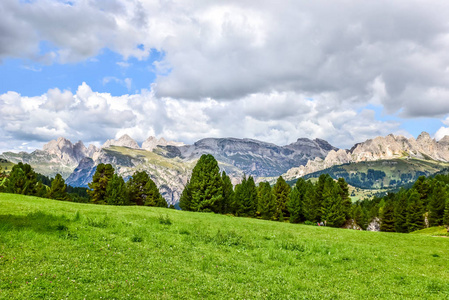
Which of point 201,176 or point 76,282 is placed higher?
point 201,176

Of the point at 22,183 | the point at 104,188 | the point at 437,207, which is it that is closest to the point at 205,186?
the point at 104,188

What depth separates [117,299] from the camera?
965 cm

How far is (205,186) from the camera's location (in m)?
66.2

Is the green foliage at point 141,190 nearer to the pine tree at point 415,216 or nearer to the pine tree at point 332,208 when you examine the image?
the pine tree at point 332,208

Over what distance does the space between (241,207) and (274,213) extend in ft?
38.8

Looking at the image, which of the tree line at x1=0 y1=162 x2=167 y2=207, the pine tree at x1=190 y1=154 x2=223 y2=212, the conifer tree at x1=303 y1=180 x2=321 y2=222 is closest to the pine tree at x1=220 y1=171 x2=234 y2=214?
the pine tree at x1=190 y1=154 x2=223 y2=212

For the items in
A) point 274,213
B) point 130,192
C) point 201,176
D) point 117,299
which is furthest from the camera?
point 274,213

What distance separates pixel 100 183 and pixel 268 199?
170ft

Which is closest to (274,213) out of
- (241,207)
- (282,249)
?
(241,207)

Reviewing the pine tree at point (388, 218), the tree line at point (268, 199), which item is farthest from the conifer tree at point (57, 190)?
the pine tree at point (388, 218)

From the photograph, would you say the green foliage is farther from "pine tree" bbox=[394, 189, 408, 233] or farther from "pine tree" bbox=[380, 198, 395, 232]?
"pine tree" bbox=[380, 198, 395, 232]

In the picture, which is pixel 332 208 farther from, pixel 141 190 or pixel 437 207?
pixel 141 190

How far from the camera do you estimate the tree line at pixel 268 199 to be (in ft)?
216

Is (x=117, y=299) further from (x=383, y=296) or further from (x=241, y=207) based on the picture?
(x=241, y=207)
